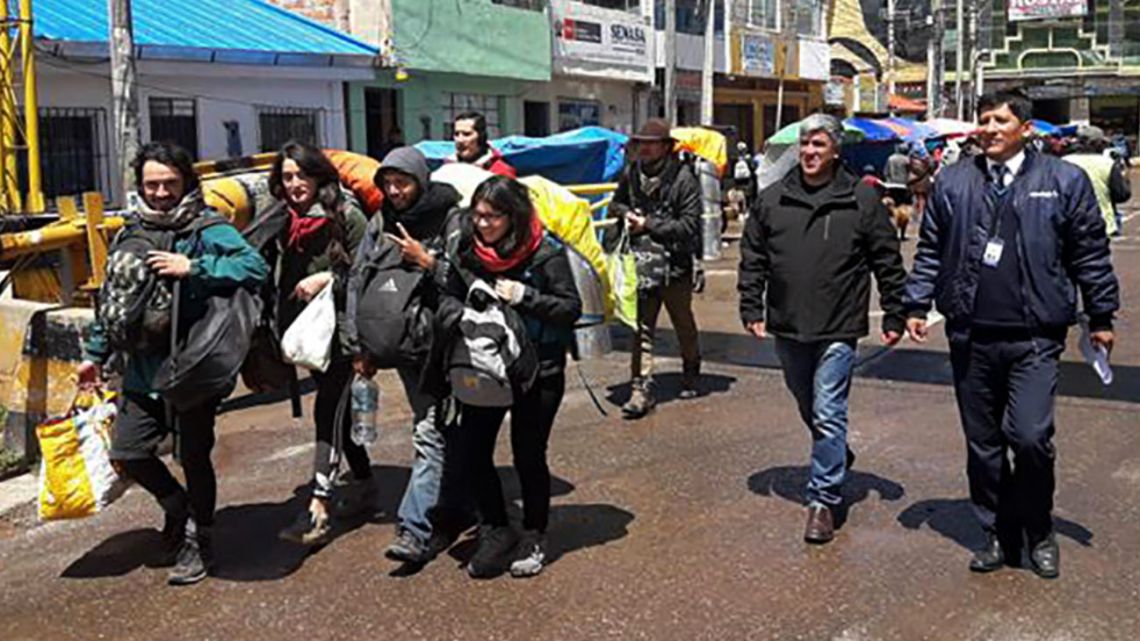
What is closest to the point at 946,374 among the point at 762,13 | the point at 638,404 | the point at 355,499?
Answer: the point at 638,404

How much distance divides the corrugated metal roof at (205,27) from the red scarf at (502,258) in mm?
9769

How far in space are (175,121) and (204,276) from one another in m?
12.3

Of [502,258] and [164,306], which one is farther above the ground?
[502,258]

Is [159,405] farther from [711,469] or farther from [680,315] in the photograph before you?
[680,315]

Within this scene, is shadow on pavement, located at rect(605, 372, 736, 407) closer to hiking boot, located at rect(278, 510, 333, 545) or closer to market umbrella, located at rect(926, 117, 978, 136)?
hiking boot, located at rect(278, 510, 333, 545)

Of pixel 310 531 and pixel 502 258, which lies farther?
pixel 310 531

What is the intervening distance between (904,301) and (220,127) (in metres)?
13.5

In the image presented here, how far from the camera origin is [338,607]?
14.7ft

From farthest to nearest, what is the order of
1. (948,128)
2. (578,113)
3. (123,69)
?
(948,128), (578,113), (123,69)

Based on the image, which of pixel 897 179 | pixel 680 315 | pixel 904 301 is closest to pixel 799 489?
pixel 904 301

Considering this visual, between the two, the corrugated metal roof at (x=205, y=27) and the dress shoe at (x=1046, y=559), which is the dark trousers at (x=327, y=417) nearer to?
the dress shoe at (x=1046, y=559)

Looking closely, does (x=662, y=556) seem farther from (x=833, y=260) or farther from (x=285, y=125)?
(x=285, y=125)

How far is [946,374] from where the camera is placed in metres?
8.62

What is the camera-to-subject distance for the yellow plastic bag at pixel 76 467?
15.5ft
